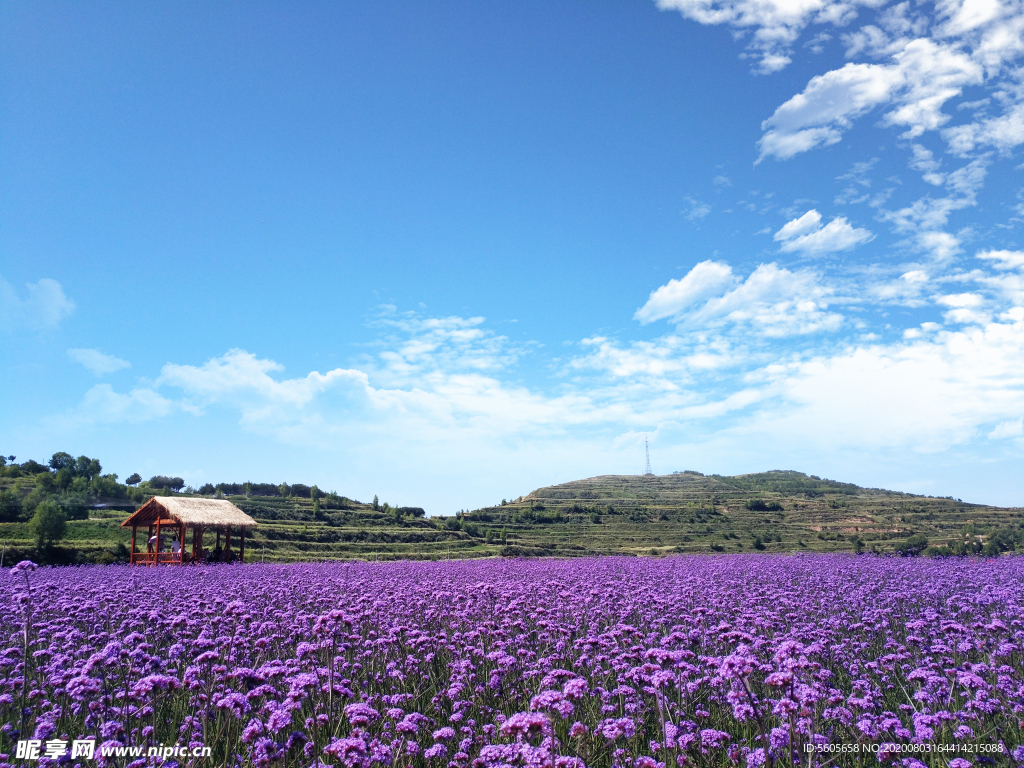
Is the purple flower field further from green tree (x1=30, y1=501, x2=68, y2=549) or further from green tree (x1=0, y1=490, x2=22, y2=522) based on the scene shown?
green tree (x1=0, y1=490, x2=22, y2=522)

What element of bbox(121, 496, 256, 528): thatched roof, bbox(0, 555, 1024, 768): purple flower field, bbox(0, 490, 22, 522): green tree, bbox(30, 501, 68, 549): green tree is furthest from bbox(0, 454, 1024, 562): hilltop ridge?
bbox(0, 555, 1024, 768): purple flower field

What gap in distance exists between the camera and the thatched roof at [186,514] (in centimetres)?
3011

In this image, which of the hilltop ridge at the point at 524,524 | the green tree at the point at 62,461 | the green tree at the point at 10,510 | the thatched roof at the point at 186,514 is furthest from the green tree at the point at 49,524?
the green tree at the point at 62,461

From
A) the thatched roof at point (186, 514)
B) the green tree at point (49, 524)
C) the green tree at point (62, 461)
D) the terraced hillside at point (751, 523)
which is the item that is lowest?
the terraced hillside at point (751, 523)

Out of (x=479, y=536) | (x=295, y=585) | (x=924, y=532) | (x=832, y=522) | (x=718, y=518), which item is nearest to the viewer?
(x=295, y=585)

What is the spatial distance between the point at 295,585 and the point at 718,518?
74.4 m

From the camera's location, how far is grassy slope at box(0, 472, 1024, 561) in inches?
1886

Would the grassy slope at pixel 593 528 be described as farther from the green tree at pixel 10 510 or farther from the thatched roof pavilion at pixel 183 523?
the thatched roof pavilion at pixel 183 523

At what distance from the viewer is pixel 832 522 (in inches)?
2842

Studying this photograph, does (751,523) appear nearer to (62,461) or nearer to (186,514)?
(186,514)

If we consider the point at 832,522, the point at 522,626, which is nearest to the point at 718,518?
the point at 832,522

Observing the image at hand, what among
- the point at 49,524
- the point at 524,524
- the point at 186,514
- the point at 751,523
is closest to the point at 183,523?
the point at 186,514

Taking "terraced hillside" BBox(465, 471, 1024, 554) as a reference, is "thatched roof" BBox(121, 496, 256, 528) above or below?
above

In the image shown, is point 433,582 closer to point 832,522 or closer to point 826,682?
point 826,682
